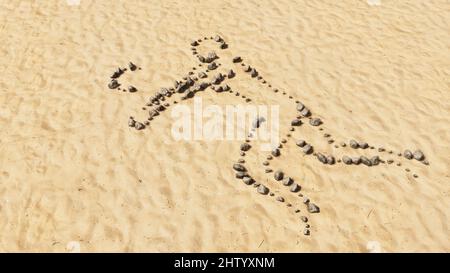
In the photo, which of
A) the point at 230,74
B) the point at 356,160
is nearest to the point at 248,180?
the point at 356,160

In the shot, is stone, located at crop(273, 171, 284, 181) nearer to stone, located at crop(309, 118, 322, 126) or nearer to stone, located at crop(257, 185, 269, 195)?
stone, located at crop(257, 185, 269, 195)

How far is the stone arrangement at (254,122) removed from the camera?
27.0 feet

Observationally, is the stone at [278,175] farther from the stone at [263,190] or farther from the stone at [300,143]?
the stone at [300,143]

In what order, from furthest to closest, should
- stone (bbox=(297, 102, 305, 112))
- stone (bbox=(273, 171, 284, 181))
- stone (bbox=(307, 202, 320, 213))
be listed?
stone (bbox=(297, 102, 305, 112)) → stone (bbox=(273, 171, 284, 181)) → stone (bbox=(307, 202, 320, 213))

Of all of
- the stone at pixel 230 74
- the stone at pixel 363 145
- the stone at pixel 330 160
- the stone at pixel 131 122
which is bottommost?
the stone at pixel 131 122

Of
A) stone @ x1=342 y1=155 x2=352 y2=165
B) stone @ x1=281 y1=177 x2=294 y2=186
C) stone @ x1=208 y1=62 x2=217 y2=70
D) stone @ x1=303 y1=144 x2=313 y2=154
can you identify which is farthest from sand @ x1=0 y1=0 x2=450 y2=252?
stone @ x1=208 y1=62 x2=217 y2=70

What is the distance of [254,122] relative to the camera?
31.8 ft

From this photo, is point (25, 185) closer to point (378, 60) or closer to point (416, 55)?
point (378, 60)

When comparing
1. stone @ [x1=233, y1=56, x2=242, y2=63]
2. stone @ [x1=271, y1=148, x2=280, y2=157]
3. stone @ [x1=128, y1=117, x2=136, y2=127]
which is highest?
stone @ [x1=233, y1=56, x2=242, y2=63]

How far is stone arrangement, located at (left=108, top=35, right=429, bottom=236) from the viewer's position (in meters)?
8.24

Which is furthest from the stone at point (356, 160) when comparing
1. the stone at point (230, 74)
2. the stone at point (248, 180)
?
the stone at point (230, 74)

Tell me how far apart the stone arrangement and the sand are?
169 millimetres

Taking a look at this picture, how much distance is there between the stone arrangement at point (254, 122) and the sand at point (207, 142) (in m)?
0.17

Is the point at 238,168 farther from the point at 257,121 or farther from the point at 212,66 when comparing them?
the point at 212,66
